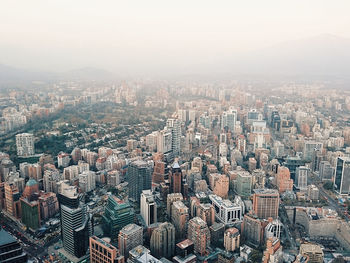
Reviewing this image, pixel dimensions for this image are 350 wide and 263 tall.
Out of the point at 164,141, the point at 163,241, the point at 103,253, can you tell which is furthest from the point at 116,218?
the point at 164,141

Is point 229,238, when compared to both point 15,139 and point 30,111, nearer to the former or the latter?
point 15,139

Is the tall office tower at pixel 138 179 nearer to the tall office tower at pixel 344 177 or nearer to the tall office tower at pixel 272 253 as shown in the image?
the tall office tower at pixel 272 253

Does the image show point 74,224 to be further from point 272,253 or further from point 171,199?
point 272,253

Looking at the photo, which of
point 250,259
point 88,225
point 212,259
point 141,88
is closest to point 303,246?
point 250,259

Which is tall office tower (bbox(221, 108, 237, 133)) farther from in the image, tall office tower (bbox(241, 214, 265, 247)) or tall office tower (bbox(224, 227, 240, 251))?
tall office tower (bbox(224, 227, 240, 251))

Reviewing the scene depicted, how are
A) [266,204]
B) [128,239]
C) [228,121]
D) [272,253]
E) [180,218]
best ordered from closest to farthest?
[272,253]
[128,239]
[180,218]
[266,204]
[228,121]

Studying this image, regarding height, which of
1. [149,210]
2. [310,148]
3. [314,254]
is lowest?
[314,254]

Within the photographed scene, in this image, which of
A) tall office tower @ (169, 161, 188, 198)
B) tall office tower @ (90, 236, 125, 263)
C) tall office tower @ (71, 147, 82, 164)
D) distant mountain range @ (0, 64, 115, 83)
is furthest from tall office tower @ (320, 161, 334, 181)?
distant mountain range @ (0, 64, 115, 83)

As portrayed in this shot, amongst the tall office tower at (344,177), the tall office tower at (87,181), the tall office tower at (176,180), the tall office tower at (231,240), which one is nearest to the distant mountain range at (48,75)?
the tall office tower at (87,181)
